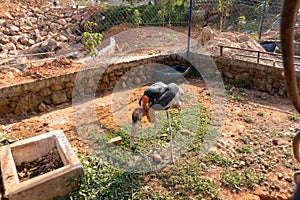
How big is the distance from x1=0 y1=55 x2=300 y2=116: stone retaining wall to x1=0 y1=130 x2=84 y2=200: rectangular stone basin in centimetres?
166

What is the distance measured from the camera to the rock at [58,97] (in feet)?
15.2

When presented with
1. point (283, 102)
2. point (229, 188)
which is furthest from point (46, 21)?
point (229, 188)

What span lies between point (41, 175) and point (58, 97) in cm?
251

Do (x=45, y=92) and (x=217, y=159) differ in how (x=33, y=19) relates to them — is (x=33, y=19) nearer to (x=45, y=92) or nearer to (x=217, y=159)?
(x=45, y=92)

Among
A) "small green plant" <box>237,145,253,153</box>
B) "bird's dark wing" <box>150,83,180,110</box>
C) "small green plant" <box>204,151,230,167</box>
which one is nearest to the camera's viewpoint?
"bird's dark wing" <box>150,83,180,110</box>

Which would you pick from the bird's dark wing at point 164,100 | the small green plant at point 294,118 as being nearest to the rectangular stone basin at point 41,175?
the bird's dark wing at point 164,100

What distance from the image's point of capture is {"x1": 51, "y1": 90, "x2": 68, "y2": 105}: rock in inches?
183

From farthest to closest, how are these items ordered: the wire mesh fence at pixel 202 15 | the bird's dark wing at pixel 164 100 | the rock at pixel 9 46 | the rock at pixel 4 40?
the wire mesh fence at pixel 202 15 → the rock at pixel 4 40 → the rock at pixel 9 46 → the bird's dark wing at pixel 164 100

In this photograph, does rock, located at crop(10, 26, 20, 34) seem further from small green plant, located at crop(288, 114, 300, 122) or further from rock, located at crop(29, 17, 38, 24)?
small green plant, located at crop(288, 114, 300, 122)

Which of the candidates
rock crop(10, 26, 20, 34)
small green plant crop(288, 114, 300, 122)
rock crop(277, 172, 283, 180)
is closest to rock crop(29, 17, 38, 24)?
rock crop(10, 26, 20, 34)

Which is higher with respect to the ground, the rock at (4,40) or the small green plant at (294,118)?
the rock at (4,40)

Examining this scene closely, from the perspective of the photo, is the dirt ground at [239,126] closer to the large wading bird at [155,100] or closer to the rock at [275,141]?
the rock at [275,141]

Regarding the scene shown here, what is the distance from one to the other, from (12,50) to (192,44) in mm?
6053

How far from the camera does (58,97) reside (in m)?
4.69
